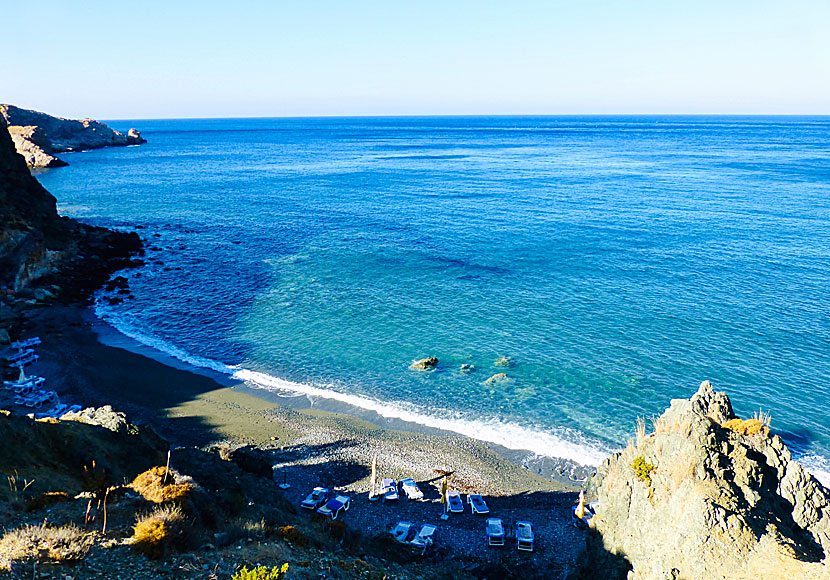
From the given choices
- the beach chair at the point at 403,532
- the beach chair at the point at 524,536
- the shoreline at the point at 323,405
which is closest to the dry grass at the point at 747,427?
the beach chair at the point at 524,536

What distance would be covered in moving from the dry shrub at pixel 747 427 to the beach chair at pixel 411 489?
19609 mm

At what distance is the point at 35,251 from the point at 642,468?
74.5m

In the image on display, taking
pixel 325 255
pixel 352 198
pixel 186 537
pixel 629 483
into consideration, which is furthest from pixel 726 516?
pixel 352 198

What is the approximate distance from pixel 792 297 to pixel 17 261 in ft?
307

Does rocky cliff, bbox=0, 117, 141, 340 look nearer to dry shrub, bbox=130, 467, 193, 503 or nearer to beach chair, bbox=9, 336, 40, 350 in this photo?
beach chair, bbox=9, 336, 40, 350

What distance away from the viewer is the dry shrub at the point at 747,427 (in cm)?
1930

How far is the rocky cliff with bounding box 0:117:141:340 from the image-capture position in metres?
61.3

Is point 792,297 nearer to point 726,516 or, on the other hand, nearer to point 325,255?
point 726,516

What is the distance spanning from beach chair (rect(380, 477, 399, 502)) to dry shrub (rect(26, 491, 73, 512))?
18.9m

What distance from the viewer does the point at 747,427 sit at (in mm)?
19609

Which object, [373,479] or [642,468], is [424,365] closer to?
[373,479]

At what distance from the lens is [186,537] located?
16688 millimetres

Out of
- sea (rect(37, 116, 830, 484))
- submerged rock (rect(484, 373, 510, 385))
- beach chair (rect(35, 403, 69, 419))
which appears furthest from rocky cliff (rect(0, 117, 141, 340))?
submerged rock (rect(484, 373, 510, 385))

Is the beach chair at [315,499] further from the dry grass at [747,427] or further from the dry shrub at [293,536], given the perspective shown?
the dry grass at [747,427]
